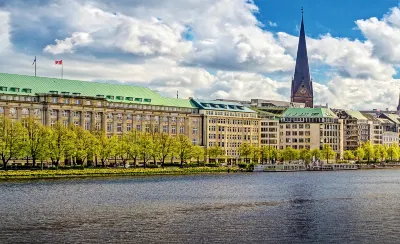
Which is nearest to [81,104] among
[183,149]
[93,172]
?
[183,149]

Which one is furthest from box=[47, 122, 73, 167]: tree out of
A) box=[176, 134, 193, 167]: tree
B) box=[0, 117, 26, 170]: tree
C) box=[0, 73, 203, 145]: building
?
box=[176, 134, 193, 167]: tree

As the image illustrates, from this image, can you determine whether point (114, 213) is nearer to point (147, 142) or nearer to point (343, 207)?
point (343, 207)

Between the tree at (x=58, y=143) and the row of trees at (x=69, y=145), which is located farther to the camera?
the tree at (x=58, y=143)

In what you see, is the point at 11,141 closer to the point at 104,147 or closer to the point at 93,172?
the point at 93,172

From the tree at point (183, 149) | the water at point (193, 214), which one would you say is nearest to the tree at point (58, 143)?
the water at point (193, 214)

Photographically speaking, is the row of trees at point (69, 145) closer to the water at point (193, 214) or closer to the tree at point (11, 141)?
the tree at point (11, 141)

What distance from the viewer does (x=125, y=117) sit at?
188 metres

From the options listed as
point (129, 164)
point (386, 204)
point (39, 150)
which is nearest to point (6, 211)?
point (386, 204)

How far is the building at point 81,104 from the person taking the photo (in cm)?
16200

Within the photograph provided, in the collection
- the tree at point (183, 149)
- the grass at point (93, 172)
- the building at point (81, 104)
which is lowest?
the grass at point (93, 172)

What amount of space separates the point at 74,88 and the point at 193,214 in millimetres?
111048

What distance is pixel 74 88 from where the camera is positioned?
579 feet

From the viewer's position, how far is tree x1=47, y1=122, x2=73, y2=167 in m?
134

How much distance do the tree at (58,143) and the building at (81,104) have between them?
24.7m
